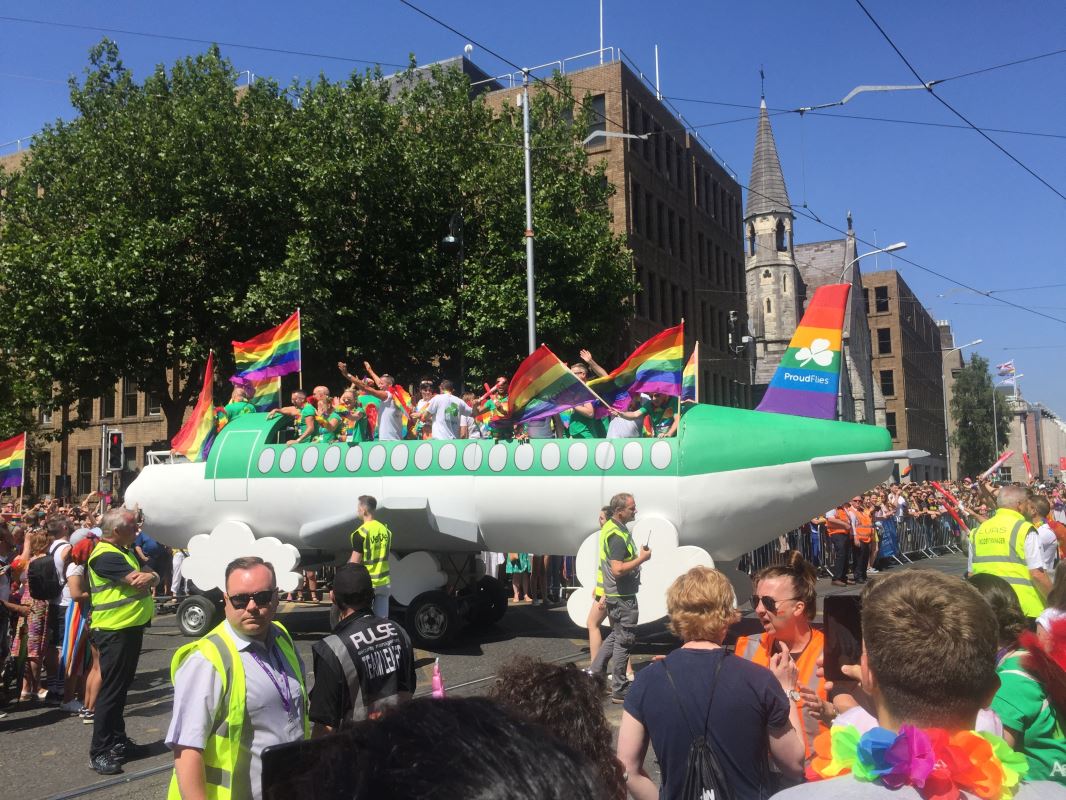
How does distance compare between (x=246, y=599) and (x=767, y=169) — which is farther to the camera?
(x=767, y=169)

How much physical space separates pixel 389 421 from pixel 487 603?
268 cm

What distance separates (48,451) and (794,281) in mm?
44877

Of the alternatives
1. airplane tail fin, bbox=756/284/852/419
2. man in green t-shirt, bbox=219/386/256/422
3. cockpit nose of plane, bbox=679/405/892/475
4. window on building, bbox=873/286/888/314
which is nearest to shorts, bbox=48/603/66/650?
man in green t-shirt, bbox=219/386/256/422

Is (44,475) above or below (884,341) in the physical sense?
below

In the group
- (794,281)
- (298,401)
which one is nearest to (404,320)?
(298,401)

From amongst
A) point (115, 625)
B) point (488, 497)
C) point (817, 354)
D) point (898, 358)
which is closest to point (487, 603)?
point (488, 497)

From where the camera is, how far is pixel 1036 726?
313 cm

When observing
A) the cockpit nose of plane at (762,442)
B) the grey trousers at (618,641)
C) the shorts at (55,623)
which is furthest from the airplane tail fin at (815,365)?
the shorts at (55,623)

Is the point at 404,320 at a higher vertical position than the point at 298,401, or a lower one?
higher

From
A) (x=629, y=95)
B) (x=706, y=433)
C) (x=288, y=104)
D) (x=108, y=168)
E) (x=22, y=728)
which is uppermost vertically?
(x=629, y=95)

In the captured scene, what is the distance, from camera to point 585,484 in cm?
1063

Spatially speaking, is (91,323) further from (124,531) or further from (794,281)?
(794,281)

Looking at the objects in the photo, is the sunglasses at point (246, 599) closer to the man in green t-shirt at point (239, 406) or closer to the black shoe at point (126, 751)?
the black shoe at point (126, 751)

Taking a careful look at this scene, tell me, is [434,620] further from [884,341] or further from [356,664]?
[884,341]
